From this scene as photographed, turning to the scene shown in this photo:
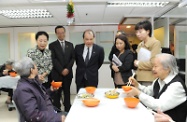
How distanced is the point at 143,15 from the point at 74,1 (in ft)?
6.49

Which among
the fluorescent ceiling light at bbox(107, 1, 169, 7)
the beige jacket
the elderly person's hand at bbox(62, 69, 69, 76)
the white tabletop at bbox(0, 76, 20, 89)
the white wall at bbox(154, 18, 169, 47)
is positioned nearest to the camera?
the beige jacket

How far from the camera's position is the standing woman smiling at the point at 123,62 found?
2699mm

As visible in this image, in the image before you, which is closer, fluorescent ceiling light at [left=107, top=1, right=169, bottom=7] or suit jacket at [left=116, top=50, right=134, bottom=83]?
suit jacket at [left=116, top=50, right=134, bottom=83]

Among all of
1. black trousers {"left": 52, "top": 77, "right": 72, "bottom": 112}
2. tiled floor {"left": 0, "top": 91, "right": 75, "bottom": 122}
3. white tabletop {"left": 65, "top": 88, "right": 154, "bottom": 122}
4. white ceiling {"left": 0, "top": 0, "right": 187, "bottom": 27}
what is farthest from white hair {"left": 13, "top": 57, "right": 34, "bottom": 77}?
tiled floor {"left": 0, "top": 91, "right": 75, "bottom": 122}

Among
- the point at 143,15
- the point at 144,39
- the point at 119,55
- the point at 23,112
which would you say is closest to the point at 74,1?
the point at 119,55

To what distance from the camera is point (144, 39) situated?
98.9 inches

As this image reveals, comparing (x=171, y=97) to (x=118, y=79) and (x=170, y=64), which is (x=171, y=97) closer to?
(x=170, y=64)

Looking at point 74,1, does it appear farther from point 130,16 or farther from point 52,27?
point 52,27

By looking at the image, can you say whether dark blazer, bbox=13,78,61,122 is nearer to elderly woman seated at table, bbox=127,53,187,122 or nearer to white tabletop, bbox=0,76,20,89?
elderly woman seated at table, bbox=127,53,187,122

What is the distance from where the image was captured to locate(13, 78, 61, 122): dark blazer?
5.11 feet

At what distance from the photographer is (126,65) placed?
2705 millimetres

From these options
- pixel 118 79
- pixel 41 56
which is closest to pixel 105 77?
pixel 118 79

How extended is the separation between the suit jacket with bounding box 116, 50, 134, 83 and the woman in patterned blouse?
1042 mm

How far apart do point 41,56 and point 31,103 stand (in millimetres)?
1334
